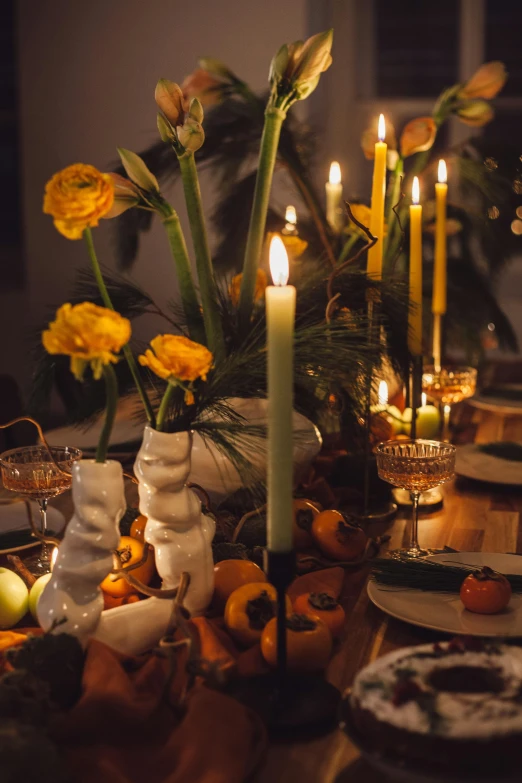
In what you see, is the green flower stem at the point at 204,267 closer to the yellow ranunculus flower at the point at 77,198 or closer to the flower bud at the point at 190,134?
the flower bud at the point at 190,134

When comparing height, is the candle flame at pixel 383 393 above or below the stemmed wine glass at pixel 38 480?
above

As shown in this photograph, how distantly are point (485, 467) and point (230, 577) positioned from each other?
725mm

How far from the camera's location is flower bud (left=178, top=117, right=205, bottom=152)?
1.12m

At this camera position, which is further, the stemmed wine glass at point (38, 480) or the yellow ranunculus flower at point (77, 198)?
the stemmed wine glass at point (38, 480)

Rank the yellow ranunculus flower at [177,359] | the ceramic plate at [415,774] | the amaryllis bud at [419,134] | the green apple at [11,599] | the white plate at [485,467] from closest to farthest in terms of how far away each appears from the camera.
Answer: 1. the ceramic plate at [415,774]
2. the yellow ranunculus flower at [177,359]
3. the green apple at [11,599]
4. the white plate at [485,467]
5. the amaryllis bud at [419,134]

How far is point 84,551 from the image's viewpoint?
2.69 ft

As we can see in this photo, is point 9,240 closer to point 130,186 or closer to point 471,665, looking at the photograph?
point 130,186

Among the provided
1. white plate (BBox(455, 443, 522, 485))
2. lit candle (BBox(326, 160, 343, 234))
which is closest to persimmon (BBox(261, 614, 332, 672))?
white plate (BBox(455, 443, 522, 485))

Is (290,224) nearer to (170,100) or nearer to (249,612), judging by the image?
(170,100)

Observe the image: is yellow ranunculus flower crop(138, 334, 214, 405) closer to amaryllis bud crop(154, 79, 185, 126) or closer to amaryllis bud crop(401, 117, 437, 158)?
amaryllis bud crop(154, 79, 185, 126)

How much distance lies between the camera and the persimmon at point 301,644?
0.83 metres

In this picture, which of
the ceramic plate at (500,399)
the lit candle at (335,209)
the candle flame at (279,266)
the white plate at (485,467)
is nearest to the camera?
the candle flame at (279,266)

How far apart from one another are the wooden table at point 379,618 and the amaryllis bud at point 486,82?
0.64 meters

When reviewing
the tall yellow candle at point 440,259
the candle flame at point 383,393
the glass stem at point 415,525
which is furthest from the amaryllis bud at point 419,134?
the glass stem at point 415,525
